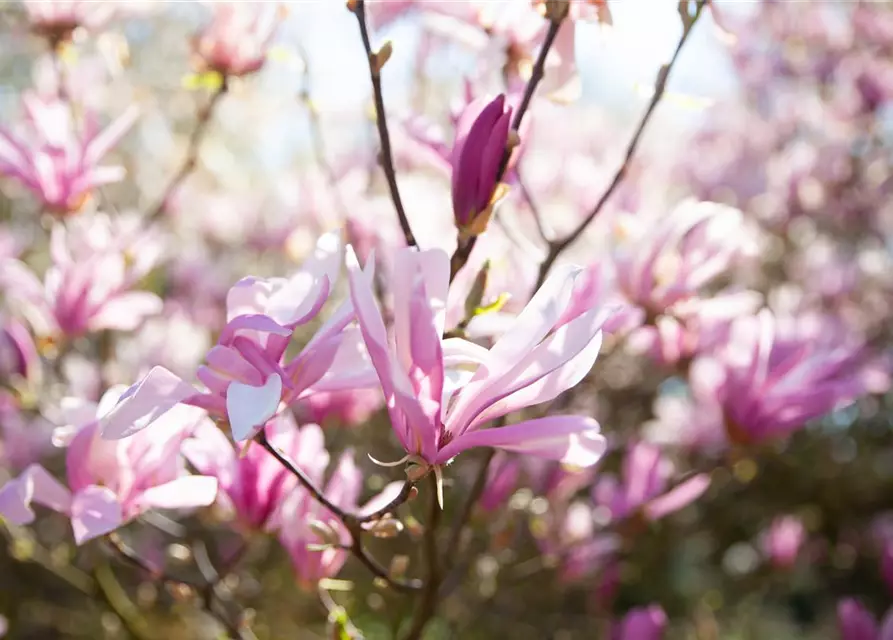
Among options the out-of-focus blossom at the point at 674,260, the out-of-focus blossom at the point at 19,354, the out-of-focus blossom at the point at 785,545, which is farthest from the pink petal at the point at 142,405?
the out-of-focus blossom at the point at 785,545

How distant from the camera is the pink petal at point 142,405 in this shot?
2.00ft

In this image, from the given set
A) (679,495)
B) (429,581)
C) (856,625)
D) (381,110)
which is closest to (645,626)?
(679,495)

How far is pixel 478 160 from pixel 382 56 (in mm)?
148

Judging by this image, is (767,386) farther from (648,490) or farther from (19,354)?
(19,354)

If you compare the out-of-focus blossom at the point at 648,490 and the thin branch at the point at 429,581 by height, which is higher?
the thin branch at the point at 429,581

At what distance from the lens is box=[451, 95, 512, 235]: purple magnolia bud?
742 mm

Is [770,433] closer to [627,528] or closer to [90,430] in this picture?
[627,528]

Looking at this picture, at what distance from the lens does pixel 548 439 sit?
0.63 m

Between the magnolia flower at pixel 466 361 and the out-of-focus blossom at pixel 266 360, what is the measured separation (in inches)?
2.3

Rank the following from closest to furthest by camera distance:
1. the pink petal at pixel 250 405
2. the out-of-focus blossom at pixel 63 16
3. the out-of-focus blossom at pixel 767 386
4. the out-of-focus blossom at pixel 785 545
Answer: the pink petal at pixel 250 405
the out-of-focus blossom at pixel 767 386
the out-of-focus blossom at pixel 63 16
the out-of-focus blossom at pixel 785 545

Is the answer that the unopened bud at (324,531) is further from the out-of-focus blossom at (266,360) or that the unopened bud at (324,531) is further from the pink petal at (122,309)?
the pink petal at (122,309)

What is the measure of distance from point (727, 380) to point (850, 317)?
172 cm

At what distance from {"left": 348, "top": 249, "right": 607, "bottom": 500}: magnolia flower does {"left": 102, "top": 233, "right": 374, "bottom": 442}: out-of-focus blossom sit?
59 mm

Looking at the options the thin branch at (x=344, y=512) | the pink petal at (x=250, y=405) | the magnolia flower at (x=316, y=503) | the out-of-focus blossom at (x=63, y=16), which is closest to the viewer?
the pink petal at (x=250, y=405)
